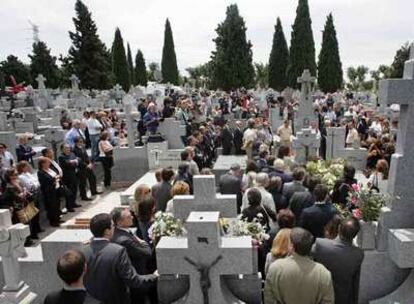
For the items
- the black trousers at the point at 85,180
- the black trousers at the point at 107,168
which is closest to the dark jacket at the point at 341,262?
the black trousers at the point at 85,180

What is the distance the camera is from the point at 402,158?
4910 mm

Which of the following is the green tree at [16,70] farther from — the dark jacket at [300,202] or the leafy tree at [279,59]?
the dark jacket at [300,202]

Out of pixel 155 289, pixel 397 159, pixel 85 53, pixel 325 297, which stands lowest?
pixel 155 289

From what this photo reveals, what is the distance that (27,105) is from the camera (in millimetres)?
28703

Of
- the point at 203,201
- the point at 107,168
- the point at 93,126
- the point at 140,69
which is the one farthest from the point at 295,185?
the point at 140,69

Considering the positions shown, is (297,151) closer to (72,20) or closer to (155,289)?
(155,289)

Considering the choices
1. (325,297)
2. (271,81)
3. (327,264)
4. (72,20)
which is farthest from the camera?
(271,81)

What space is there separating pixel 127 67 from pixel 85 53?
8926 millimetres

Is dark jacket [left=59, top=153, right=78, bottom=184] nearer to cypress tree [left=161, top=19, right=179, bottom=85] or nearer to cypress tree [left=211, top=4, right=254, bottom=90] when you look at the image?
cypress tree [left=211, top=4, right=254, bottom=90]

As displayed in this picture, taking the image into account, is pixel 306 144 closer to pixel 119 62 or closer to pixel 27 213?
pixel 27 213

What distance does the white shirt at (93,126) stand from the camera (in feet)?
46.5

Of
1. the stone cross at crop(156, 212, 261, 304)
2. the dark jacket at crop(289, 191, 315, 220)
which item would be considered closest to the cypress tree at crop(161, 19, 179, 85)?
the dark jacket at crop(289, 191, 315, 220)

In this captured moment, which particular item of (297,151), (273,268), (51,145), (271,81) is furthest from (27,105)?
(271,81)

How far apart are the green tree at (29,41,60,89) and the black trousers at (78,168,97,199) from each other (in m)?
44.6
